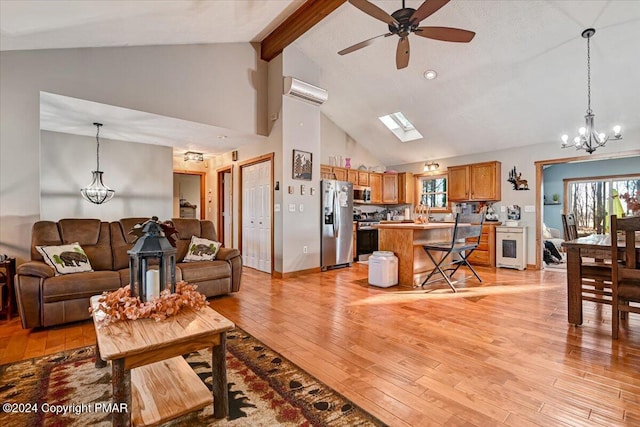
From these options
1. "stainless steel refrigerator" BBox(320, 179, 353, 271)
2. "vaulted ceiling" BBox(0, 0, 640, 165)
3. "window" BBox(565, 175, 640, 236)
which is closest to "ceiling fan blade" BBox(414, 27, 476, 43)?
"vaulted ceiling" BBox(0, 0, 640, 165)

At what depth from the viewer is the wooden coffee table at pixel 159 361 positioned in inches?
52.0

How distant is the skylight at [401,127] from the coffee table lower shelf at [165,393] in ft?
19.7

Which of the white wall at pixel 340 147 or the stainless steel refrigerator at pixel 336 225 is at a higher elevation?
the white wall at pixel 340 147

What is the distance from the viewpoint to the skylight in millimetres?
6690

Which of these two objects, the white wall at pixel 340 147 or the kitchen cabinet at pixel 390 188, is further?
the kitchen cabinet at pixel 390 188

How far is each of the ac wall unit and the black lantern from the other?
145 inches

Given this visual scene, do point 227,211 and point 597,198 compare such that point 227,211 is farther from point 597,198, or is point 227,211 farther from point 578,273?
point 597,198

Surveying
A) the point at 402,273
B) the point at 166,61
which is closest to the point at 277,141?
the point at 166,61

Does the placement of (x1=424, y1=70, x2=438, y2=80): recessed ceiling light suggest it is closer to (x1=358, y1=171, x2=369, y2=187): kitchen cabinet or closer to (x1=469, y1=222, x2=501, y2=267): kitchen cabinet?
(x1=358, y1=171, x2=369, y2=187): kitchen cabinet

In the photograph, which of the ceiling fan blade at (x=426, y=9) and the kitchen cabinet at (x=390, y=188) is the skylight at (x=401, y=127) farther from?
the ceiling fan blade at (x=426, y=9)

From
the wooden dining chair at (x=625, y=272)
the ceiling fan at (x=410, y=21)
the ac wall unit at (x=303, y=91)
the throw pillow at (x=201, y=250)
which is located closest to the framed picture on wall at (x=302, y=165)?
the ac wall unit at (x=303, y=91)

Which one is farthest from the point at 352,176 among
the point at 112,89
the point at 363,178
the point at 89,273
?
the point at 89,273

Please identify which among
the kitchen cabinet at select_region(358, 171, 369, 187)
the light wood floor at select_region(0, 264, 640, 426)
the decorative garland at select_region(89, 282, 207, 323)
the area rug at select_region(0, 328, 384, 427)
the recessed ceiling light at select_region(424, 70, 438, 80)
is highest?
the recessed ceiling light at select_region(424, 70, 438, 80)

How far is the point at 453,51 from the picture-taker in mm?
4445
